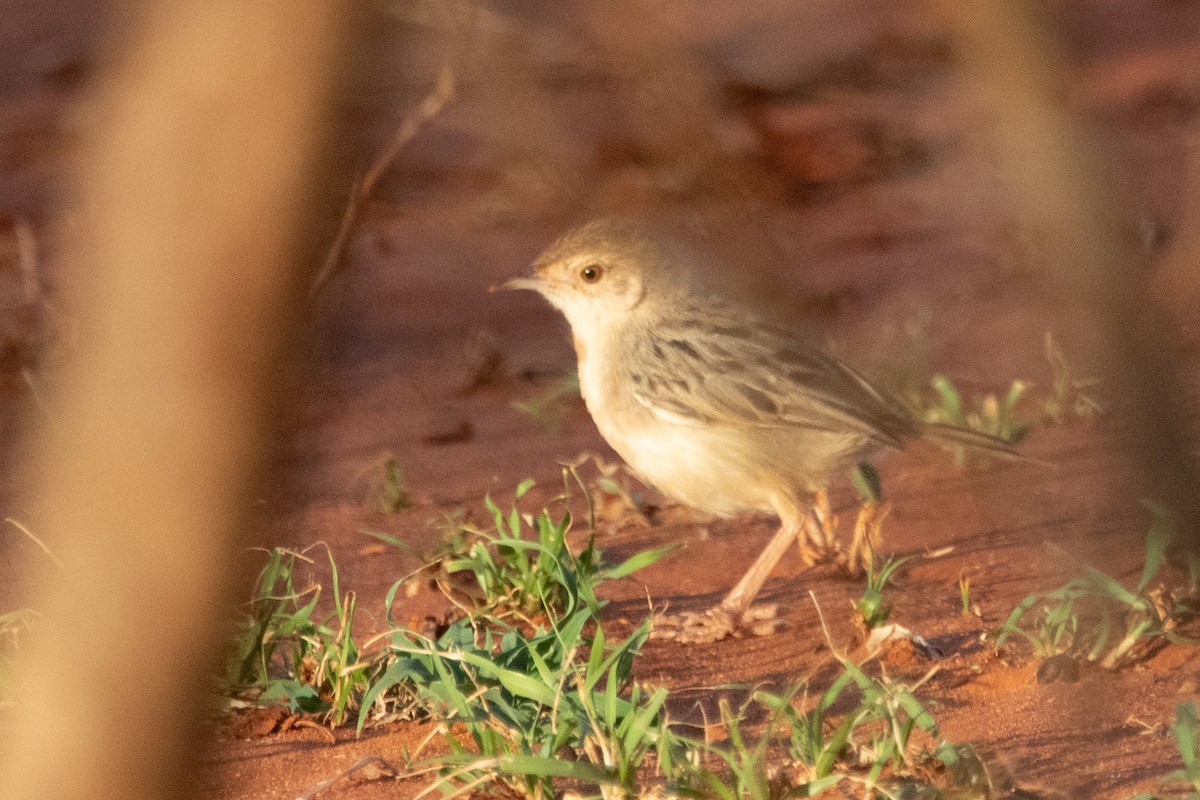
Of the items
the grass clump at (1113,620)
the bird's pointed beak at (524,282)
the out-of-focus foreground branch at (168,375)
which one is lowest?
the grass clump at (1113,620)

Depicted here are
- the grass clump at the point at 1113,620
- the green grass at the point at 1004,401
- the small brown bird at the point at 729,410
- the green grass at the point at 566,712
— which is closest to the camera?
the green grass at the point at 566,712

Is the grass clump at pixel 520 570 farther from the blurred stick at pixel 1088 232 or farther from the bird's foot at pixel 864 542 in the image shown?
the blurred stick at pixel 1088 232

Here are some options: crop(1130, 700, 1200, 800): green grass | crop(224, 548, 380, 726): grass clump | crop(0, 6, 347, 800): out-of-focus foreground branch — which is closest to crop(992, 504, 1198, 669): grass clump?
crop(1130, 700, 1200, 800): green grass

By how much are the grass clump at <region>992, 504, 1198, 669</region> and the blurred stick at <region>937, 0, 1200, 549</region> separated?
2.93m

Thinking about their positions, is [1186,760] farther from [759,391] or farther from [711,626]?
[759,391]

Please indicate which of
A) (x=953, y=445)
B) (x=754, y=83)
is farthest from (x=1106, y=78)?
(x=754, y=83)

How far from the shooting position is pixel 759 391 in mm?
5348

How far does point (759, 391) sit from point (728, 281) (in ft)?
13.3

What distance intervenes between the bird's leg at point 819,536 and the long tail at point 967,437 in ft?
1.37

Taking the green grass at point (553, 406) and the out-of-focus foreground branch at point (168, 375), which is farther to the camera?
the green grass at point (553, 406)

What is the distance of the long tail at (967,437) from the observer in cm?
532

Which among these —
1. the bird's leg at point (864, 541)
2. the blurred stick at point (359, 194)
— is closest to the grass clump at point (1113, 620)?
the bird's leg at point (864, 541)

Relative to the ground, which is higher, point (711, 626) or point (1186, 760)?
point (1186, 760)

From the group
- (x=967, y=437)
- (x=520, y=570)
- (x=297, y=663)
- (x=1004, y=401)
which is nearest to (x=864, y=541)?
(x=967, y=437)
